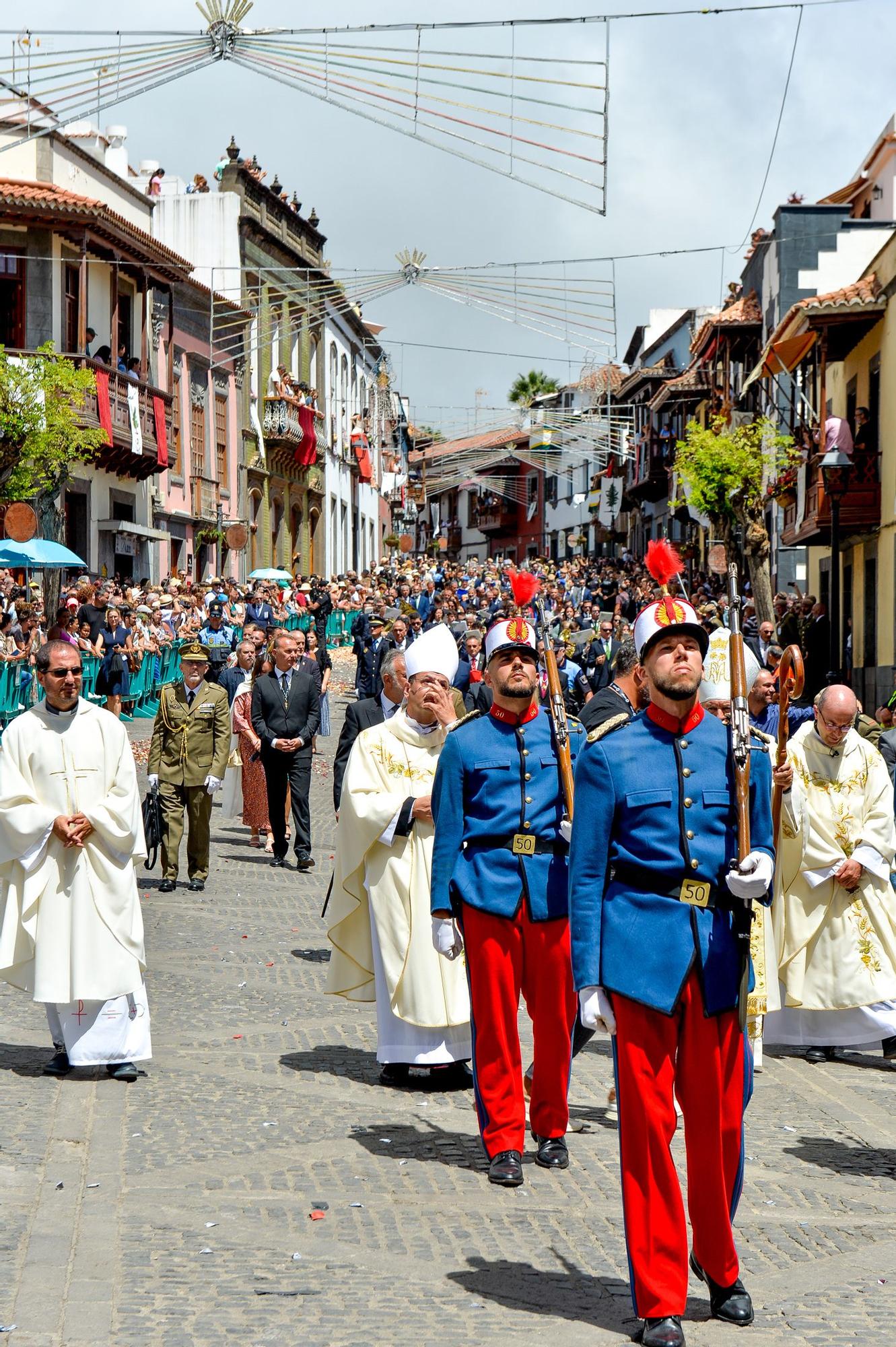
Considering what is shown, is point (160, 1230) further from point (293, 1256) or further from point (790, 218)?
point (790, 218)

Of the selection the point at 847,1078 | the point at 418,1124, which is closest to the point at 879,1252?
the point at 418,1124

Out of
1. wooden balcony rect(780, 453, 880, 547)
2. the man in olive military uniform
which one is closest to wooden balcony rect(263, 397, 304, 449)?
wooden balcony rect(780, 453, 880, 547)

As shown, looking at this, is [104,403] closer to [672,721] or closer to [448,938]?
[448,938]

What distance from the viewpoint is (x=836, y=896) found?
28.5ft

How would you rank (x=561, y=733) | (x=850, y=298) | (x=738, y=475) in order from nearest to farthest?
(x=561, y=733) → (x=850, y=298) → (x=738, y=475)

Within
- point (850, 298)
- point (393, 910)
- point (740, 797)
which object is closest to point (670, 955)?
point (740, 797)

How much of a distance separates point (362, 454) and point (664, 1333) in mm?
71709

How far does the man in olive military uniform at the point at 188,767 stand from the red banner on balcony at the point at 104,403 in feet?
72.8

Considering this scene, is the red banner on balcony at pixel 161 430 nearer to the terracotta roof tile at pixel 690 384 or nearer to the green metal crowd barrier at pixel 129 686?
the green metal crowd barrier at pixel 129 686

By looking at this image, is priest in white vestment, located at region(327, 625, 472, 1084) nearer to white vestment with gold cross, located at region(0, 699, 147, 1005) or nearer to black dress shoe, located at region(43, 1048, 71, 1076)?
white vestment with gold cross, located at region(0, 699, 147, 1005)

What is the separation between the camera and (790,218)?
Result: 39.6 meters

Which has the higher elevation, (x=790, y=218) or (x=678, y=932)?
(x=790, y=218)

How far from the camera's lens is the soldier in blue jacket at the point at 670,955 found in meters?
4.65

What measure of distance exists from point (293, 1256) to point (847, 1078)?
12.3 ft
